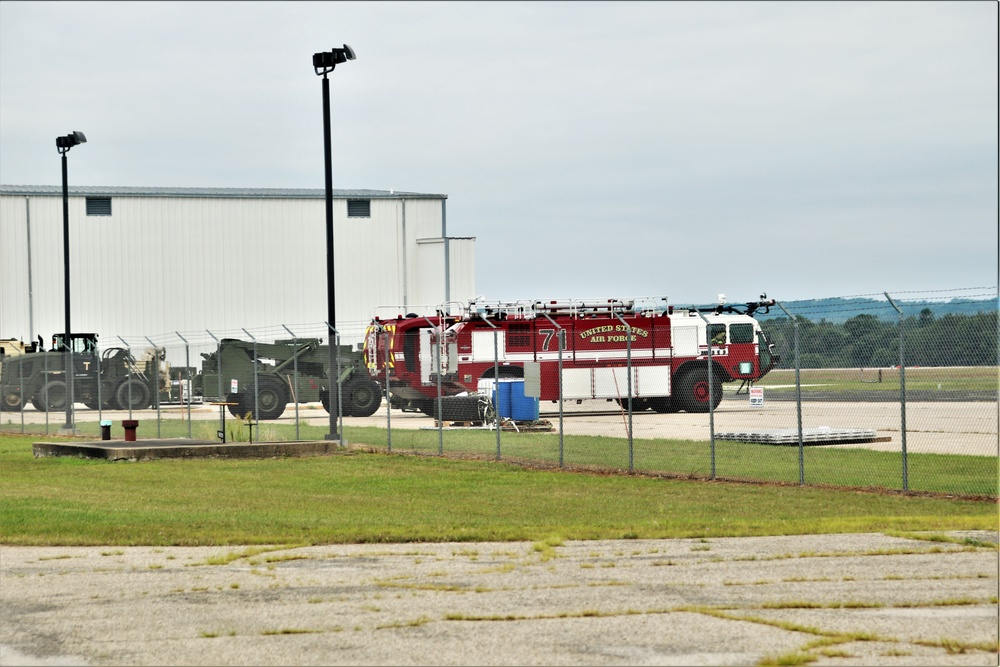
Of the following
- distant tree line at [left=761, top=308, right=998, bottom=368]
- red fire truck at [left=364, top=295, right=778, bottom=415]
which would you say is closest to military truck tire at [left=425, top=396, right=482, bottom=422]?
red fire truck at [left=364, top=295, right=778, bottom=415]

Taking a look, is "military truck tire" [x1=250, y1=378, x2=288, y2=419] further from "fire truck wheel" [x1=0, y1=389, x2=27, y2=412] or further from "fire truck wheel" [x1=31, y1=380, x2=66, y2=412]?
"fire truck wheel" [x1=0, y1=389, x2=27, y2=412]

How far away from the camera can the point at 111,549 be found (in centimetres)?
1194

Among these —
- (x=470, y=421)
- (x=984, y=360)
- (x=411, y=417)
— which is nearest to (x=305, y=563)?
(x=984, y=360)

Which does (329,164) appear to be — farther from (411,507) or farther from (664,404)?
(664,404)

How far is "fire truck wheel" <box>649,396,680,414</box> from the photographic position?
34.8 metres

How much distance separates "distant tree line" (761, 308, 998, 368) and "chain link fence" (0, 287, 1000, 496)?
2 cm

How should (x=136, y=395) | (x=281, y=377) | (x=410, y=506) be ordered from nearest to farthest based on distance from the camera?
(x=410, y=506), (x=281, y=377), (x=136, y=395)

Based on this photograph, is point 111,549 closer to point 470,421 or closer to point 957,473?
point 957,473

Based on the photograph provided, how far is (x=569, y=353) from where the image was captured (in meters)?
34.7

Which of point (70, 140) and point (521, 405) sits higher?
point (70, 140)

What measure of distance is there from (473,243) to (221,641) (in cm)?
5229

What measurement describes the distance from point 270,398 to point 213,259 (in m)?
22.8

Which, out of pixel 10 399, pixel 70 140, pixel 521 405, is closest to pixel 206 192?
pixel 10 399

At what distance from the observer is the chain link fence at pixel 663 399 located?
1566 centimetres
